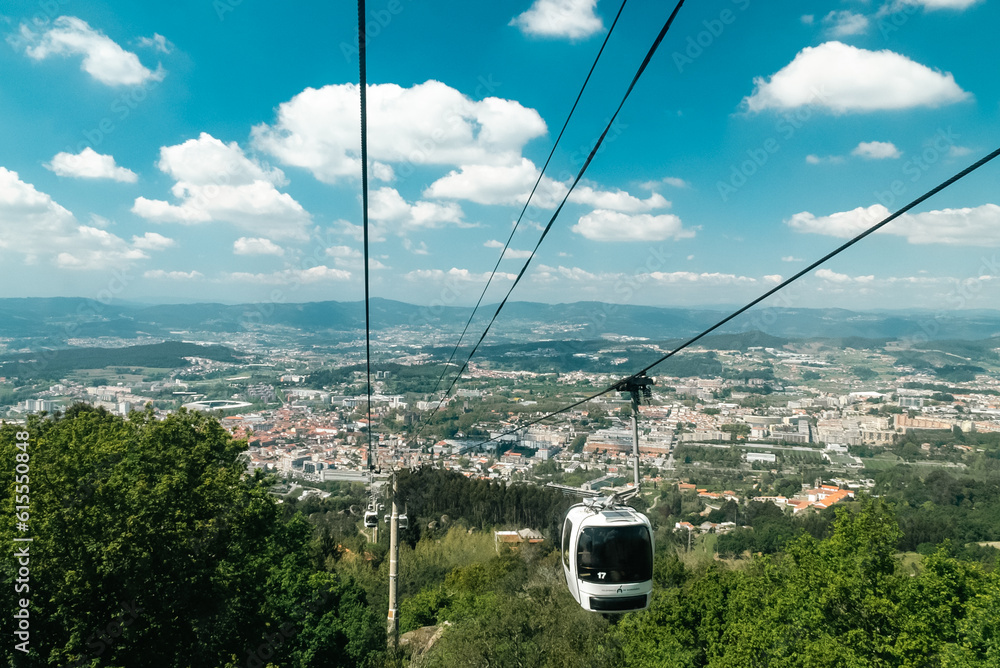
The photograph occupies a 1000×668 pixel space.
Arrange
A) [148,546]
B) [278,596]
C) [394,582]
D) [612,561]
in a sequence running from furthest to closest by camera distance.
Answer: [394,582] → [278,596] → [148,546] → [612,561]

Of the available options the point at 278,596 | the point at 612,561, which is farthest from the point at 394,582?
the point at 612,561

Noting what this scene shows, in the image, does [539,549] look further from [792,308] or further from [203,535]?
[792,308]

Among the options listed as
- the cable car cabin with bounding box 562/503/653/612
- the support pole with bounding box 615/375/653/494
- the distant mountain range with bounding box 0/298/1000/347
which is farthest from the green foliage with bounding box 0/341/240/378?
the support pole with bounding box 615/375/653/494

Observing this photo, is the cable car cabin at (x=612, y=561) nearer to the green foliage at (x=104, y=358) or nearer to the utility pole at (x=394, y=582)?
the utility pole at (x=394, y=582)

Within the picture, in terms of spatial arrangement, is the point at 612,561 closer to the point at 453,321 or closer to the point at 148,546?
the point at 148,546

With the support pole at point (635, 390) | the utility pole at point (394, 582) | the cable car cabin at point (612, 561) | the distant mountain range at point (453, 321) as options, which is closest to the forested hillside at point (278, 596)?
the utility pole at point (394, 582)

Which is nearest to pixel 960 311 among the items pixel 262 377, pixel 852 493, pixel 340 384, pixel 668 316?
pixel 668 316
